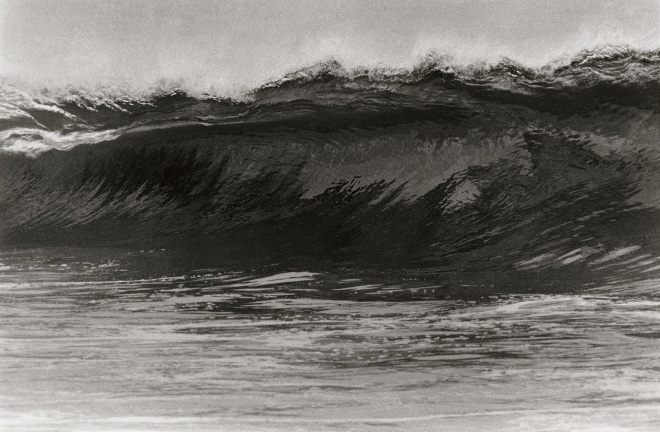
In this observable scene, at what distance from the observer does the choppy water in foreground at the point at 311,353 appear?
1.54 m

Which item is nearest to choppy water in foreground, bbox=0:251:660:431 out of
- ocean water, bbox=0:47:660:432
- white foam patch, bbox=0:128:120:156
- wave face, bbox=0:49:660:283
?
ocean water, bbox=0:47:660:432

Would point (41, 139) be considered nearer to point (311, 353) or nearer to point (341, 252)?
point (341, 252)

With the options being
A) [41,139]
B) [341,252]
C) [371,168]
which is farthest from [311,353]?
[41,139]

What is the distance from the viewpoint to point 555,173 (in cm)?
208

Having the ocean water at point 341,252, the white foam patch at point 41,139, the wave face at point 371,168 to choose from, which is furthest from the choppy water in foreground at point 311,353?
the white foam patch at point 41,139

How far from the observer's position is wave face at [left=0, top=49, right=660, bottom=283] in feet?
6.55

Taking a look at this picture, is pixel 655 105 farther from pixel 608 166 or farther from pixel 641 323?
pixel 641 323

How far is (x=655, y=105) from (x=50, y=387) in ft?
6.67

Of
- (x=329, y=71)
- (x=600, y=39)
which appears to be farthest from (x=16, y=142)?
(x=600, y=39)

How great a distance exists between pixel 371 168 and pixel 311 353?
2.50 feet

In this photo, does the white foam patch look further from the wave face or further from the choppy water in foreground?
the choppy water in foreground

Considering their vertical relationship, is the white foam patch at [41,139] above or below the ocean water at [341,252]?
above

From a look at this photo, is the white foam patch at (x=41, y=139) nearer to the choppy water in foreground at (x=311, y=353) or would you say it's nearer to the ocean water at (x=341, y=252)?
the ocean water at (x=341, y=252)

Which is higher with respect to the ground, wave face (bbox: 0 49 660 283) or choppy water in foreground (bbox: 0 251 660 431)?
wave face (bbox: 0 49 660 283)
